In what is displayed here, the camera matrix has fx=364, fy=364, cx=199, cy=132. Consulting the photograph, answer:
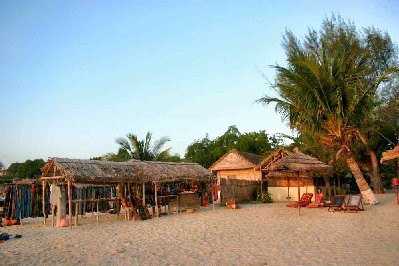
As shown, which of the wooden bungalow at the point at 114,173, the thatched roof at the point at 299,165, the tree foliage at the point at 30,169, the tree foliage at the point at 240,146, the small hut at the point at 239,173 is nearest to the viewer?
the wooden bungalow at the point at 114,173

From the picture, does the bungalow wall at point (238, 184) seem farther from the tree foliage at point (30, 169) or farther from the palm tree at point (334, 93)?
the tree foliage at point (30, 169)

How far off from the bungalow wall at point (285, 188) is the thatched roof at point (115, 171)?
17.0 feet

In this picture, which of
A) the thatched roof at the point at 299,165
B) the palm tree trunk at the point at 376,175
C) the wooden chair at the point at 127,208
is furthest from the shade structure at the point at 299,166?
the palm tree trunk at the point at 376,175

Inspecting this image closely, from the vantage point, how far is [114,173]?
15.2 metres

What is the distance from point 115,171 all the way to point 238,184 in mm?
8474

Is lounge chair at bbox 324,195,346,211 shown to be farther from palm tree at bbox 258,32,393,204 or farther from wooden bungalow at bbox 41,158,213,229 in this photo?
wooden bungalow at bbox 41,158,213,229

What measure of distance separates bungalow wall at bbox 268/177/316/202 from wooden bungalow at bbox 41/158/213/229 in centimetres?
514

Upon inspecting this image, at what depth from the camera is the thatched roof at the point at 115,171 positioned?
1374 cm

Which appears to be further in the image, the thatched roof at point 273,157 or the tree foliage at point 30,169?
the tree foliage at point 30,169

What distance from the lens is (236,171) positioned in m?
25.8

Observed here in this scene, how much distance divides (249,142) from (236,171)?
12007 millimetres

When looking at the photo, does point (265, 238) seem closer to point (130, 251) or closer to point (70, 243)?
point (130, 251)

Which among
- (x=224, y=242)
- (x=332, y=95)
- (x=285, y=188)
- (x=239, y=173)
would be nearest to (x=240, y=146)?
(x=239, y=173)

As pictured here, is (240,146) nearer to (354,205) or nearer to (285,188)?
(285,188)
